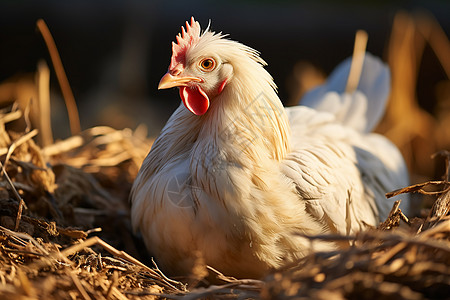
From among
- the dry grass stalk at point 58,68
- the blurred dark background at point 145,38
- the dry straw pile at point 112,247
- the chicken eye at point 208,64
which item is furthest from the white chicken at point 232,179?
the blurred dark background at point 145,38

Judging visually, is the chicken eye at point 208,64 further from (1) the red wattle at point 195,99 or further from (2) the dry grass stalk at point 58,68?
(2) the dry grass stalk at point 58,68

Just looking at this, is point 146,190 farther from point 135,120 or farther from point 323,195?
point 135,120

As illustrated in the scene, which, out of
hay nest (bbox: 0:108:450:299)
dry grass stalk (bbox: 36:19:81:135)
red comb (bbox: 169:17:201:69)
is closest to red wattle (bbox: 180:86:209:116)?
red comb (bbox: 169:17:201:69)

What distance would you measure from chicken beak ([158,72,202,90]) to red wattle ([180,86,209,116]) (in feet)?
0.13

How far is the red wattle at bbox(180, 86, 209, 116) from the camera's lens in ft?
6.72

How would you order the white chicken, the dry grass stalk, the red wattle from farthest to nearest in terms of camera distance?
the dry grass stalk, the red wattle, the white chicken

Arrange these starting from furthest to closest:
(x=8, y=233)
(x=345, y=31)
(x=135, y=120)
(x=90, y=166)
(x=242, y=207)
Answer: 1. (x=345, y=31)
2. (x=135, y=120)
3. (x=90, y=166)
4. (x=242, y=207)
5. (x=8, y=233)

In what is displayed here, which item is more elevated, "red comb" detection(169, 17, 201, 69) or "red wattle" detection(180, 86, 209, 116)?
"red comb" detection(169, 17, 201, 69)

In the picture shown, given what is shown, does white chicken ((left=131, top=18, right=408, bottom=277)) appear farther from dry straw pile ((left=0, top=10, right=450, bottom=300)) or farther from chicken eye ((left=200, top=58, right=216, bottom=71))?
dry straw pile ((left=0, top=10, right=450, bottom=300))

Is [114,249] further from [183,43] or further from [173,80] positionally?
[183,43]

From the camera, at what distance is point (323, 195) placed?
83.9 inches

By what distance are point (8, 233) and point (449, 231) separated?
1.50 m

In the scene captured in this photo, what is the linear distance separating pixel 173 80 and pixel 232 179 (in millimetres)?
472

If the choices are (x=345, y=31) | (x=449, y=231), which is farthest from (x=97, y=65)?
(x=449, y=231)
